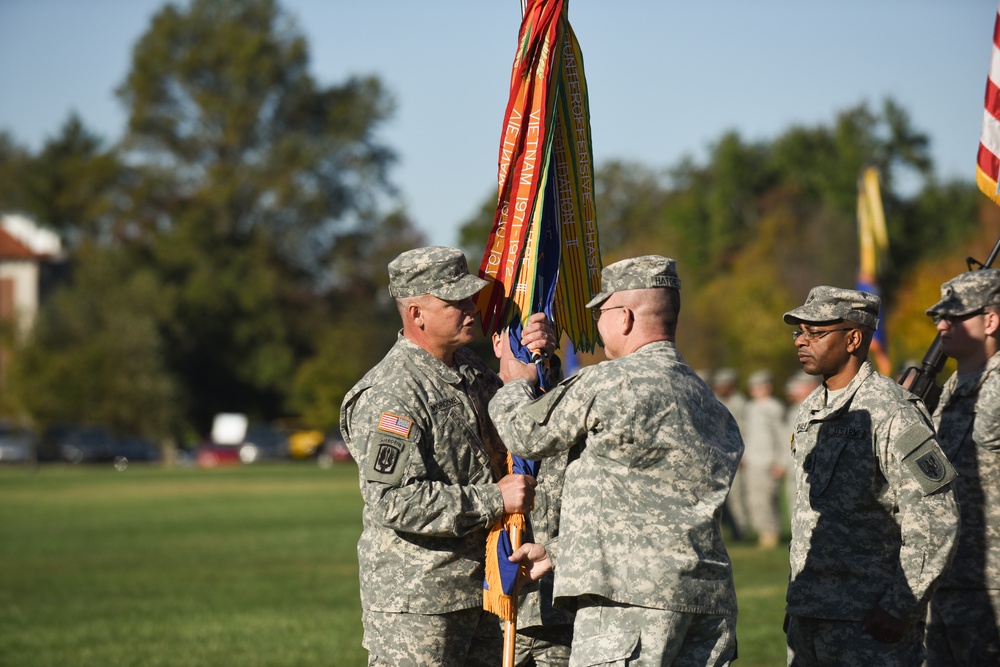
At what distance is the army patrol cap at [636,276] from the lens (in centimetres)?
499

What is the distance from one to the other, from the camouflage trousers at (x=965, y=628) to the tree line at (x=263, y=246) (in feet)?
169

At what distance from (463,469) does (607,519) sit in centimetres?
90

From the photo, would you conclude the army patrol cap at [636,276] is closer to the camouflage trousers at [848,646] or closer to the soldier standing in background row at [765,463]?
the camouflage trousers at [848,646]

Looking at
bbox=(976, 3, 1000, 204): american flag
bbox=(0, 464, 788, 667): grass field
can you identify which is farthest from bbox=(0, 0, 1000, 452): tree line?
bbox=(976, 3, 1000, 204): american flag

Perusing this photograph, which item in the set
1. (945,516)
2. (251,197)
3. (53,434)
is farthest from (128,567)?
(251,197)

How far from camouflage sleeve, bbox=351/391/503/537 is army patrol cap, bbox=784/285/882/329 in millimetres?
1630

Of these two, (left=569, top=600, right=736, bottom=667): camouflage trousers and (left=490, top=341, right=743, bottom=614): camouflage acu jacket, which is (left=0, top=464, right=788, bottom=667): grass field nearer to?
(left=569, top=600, right=736, bottom=667): camouflage trousers

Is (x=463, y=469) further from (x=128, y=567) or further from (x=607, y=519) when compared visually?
(x=128, y=567)

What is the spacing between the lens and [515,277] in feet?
19.6

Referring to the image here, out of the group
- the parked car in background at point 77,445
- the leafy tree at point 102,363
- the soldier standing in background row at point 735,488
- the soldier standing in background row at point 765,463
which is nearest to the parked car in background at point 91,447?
the parked car in background at point 77,445

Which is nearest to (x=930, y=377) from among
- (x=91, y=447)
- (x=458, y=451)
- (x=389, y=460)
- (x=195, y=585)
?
(x=458, y=451)

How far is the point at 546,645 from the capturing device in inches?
227

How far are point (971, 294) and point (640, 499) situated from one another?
2.53 metres

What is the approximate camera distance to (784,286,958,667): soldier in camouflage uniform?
17.5 feet
